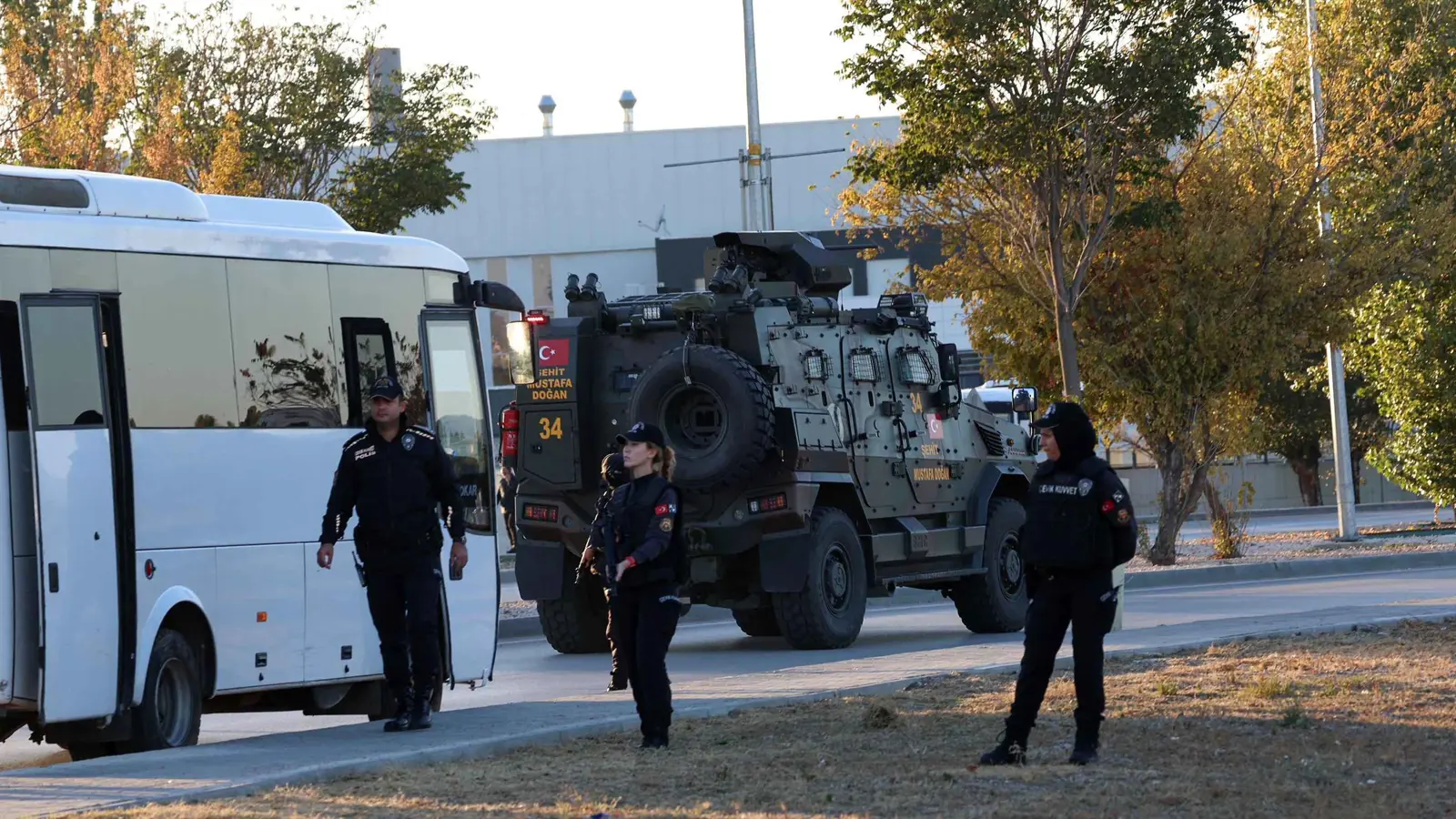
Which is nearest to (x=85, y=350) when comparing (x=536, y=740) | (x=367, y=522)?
(x=367, y=522)

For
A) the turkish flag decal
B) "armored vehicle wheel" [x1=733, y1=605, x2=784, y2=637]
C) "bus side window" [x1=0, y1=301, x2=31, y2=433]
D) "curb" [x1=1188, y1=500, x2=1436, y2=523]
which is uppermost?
the turkish flag decal

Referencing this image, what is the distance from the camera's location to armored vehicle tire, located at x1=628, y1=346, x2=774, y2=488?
16188mm

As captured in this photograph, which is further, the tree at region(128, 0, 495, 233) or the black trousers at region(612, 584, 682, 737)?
the tree at region(128, 0, 495, 233)

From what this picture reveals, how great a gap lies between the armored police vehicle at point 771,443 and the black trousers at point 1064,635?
684 centimetres

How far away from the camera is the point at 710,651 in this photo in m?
18.1

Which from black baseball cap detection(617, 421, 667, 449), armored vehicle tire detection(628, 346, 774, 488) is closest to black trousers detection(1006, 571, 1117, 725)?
black baseball cap detection(617, 421, 667, 449)

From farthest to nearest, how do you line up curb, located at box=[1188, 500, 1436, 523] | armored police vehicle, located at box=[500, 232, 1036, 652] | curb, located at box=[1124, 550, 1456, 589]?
1. curb, located at box=[1188, 500, 1436, 523]
2. curb, located at box=[1124, 550, 1456, 589]
3. armored police vehicle, located at box=[500, 232, 1036, 652]

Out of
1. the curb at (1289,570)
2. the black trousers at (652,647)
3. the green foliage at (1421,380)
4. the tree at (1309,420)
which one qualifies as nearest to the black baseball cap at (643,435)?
the black trousers at (652,647)

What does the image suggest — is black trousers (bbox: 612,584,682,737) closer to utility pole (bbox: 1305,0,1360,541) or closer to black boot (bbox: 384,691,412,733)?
black boot (bbox: 384,691,412,733)

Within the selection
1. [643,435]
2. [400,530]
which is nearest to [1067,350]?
[400,530]

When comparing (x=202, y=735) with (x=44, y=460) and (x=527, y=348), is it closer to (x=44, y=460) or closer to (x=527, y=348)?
(x=44, y=460)

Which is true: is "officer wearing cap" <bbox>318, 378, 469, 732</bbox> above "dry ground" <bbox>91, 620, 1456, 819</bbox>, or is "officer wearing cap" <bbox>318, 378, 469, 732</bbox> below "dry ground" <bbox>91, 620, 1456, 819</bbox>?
above

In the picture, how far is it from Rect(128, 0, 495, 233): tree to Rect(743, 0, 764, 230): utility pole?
4692 millimetres

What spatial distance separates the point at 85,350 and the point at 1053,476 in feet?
15.6
